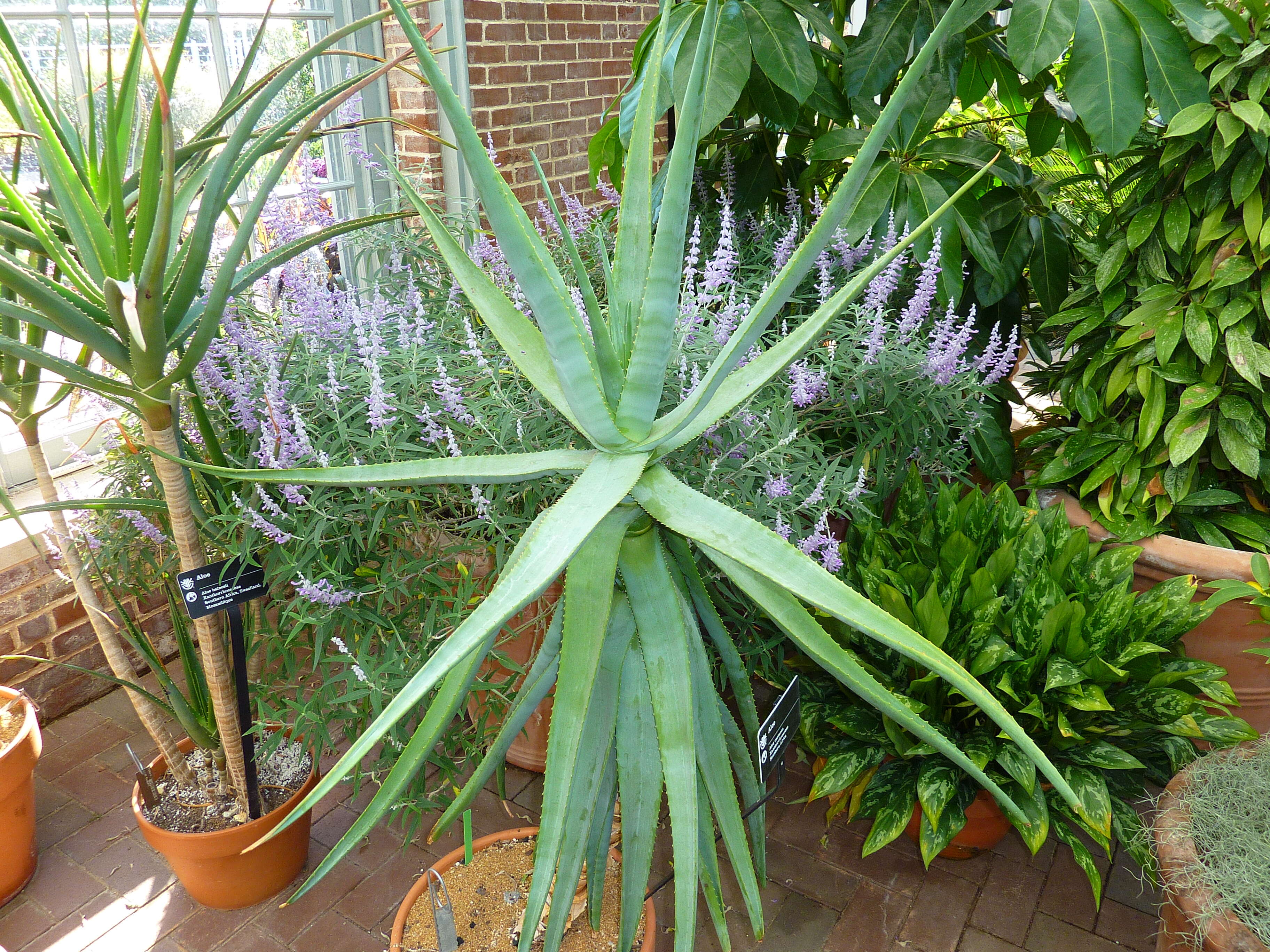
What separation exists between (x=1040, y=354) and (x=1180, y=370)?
22.9 inches

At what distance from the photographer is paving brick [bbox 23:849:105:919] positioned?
195cm

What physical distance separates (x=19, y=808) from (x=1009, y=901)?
2182 millimetres

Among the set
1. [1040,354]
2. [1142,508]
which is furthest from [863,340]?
[1040,354]

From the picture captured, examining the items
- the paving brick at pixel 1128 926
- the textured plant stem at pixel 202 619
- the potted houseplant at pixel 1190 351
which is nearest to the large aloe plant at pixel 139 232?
the textured plant stem at pixel 202 619

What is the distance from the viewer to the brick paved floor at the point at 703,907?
6.04 feet

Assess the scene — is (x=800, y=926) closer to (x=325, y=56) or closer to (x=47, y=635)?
(x=47, y=635)

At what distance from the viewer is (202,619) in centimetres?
152

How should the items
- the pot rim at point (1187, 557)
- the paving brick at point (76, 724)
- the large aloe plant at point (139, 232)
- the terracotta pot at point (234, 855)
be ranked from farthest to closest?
the paving brick at point (76, 724), the pot rim at point (1187, 557), the terracotta pot at point (234, 855), the large aloe plant at point (139, 232)

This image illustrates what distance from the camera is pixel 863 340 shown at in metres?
1.86

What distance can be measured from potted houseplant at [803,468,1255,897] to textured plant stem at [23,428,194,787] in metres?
1.35

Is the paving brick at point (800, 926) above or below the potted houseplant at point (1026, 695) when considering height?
below

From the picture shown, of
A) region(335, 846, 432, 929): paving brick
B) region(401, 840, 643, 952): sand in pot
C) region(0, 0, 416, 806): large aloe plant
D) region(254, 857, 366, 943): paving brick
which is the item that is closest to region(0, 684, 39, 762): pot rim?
region(254, 857, 366, 943): paving brick

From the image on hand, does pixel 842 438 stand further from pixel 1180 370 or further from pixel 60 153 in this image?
pixel 60 153

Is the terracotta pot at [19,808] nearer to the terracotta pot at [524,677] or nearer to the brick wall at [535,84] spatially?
the terracotta pot at [524,677]
